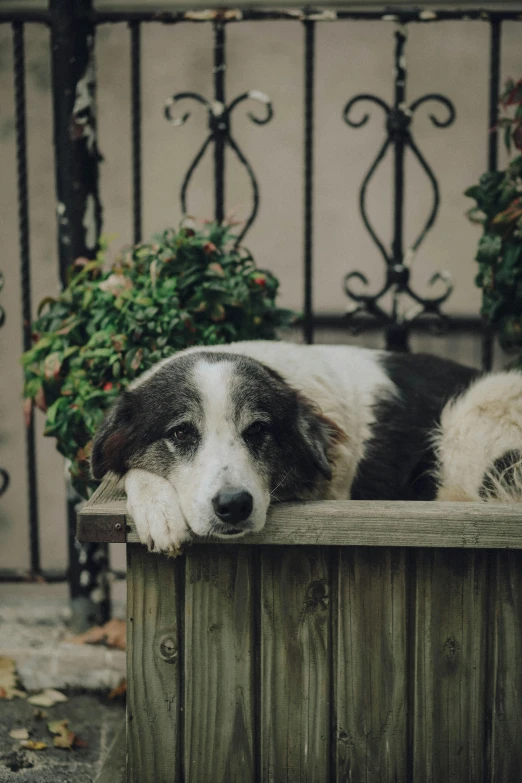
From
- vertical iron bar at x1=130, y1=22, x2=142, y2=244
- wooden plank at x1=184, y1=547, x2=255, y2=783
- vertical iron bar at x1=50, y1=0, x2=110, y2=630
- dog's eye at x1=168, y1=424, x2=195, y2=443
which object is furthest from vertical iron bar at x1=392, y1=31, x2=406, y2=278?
wooden plank at x1=184, y1=547, x2=255, y2=783

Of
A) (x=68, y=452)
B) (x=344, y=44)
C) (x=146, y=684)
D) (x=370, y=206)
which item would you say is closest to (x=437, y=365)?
(x=68, y=452)

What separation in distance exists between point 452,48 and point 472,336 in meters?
1.74

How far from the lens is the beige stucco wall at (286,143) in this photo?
5.18 m

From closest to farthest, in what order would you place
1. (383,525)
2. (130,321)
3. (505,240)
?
(383,525), (130,321), (505,240)

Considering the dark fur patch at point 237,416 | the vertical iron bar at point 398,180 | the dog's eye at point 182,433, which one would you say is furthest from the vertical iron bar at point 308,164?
the dog's eye at point 182,433

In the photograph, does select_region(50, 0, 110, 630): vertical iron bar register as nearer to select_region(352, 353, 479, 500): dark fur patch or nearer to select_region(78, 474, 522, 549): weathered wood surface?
select_region(352, 353, 479, 500): dark fur patch

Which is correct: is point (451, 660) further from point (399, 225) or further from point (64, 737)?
point (399, 225)

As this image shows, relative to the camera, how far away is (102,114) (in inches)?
211

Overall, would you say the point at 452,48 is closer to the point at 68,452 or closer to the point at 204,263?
the point at 204,263

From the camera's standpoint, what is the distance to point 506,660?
203 cm

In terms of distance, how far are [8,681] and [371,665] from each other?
1645mm

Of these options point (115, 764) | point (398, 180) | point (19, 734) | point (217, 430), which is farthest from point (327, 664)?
point (398, 180)

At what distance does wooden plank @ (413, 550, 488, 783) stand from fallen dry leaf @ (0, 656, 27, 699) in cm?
162

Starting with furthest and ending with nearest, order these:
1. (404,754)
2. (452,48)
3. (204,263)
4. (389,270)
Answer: (452,48), (389,270), (204,263), (404,754)
